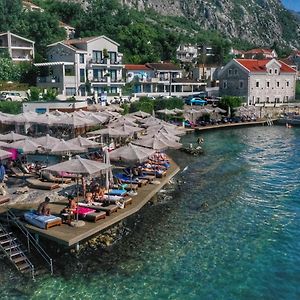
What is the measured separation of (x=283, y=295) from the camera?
16797mm

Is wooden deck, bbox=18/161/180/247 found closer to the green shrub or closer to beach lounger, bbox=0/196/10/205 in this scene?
beach lounger, bbox=0/196/10/205

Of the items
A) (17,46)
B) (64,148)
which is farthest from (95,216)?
(17,46)

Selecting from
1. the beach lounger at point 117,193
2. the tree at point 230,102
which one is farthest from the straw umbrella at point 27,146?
the tree at point 230,102

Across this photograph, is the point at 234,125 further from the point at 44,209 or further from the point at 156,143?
the point at 44,209

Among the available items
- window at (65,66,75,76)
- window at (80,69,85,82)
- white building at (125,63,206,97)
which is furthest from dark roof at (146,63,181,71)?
window at (65,66,75,76)

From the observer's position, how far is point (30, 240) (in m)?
19.7

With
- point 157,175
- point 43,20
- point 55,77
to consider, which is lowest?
point 157,175

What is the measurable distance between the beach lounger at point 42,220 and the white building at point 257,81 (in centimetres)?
6587

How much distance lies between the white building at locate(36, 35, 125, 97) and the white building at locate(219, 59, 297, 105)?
21.7m

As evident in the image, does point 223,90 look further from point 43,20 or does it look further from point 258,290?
point 258,290

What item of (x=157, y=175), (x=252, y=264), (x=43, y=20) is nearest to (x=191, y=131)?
(x=157, y=175)

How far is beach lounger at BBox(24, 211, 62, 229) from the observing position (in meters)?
19.7

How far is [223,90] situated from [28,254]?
72.3 m

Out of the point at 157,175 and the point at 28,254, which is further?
the point at 157,175
